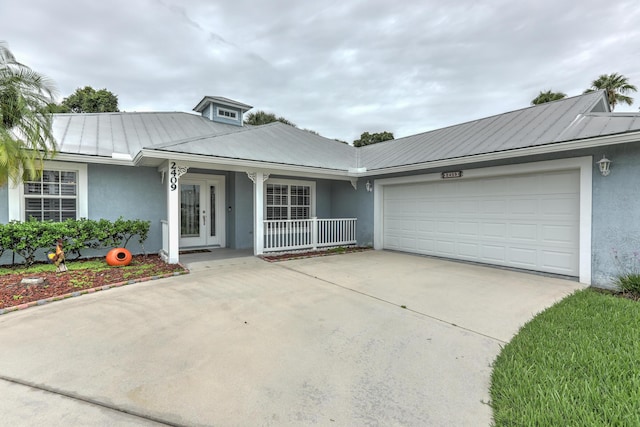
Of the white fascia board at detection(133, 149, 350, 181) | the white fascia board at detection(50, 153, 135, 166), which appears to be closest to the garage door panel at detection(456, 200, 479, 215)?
the white fascia board at detection(133, 149, 350, 181)

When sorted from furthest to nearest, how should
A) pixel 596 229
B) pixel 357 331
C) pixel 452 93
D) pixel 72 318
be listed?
pixel 452 93
pixel 596 229
pixel 72 318
pixel 357 331

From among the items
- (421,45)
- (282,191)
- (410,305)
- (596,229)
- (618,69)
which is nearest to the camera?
(410,305)

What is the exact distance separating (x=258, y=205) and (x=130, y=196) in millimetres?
3690

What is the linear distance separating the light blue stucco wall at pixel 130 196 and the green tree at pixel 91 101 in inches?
737

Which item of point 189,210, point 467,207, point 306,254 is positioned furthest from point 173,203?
point 467,207

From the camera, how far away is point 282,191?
36.5 feet

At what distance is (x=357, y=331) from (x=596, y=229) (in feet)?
17.8

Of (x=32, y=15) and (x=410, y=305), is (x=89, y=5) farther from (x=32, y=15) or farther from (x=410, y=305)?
(x=410, y=305)

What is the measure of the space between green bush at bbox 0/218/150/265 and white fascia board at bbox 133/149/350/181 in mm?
1807

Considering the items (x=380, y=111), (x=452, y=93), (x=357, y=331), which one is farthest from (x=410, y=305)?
(x=380, y=111)

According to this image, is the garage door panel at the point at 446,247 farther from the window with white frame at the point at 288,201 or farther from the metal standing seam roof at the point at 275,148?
the window with white frame at the point at 288,201

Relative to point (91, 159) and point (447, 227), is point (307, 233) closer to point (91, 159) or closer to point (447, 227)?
point (447, 227)

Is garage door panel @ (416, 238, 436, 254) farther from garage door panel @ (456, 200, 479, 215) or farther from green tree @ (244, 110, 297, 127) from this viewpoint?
green tree @ (244, 110, 297, 127)

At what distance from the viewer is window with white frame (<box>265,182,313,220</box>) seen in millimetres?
10820
